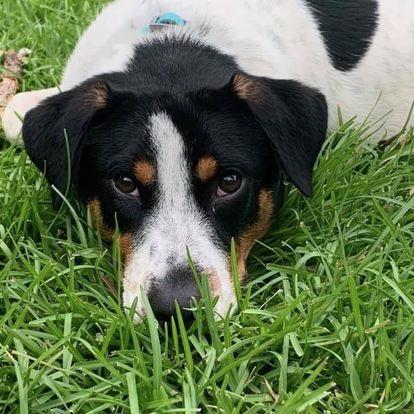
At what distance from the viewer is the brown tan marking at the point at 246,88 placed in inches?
135

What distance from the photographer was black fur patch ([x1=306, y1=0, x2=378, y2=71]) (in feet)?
15.4

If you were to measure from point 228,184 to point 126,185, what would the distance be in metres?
0.45

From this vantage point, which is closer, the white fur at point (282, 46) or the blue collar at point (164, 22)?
the blue collar at point (164, 22)

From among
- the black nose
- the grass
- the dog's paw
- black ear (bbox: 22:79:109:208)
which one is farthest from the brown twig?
the black nose

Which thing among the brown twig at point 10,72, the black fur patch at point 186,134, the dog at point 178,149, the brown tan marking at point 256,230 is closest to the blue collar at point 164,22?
the dog at point 178,149

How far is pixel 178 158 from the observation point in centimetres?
A: 330

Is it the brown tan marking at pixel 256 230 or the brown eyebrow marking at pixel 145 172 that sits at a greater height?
the brown eyebrow marking at pixel 145 172

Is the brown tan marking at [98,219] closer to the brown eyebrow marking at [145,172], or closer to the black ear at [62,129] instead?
the black ear at [62,129]

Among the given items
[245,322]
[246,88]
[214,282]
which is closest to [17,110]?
[246,88]

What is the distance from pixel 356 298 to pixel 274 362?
41 centimetres

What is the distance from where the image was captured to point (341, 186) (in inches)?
160

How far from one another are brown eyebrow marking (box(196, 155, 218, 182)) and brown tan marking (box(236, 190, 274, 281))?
0.36 m

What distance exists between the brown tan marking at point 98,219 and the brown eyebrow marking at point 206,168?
54 cm

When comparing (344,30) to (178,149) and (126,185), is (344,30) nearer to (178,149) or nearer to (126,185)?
(178,149)
